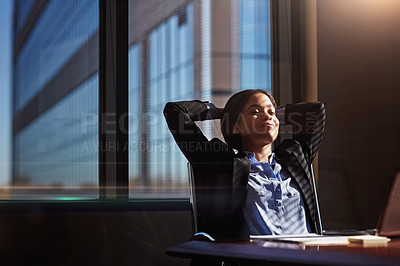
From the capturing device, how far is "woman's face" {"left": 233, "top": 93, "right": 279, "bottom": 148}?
217cm

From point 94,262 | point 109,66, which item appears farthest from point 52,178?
point 109,66

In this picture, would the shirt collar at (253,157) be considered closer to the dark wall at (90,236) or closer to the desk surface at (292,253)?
the desk surface at (292,253)

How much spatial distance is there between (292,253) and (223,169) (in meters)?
0.90

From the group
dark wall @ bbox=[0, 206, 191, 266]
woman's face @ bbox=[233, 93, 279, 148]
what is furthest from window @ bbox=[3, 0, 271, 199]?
woman's face @ bbox=[233, 93, 279, 148]

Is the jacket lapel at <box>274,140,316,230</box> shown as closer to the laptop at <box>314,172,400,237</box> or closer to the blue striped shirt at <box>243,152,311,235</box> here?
the blue striped shirt at <box>243,152,311,235</box>

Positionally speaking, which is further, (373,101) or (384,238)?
(373,101)

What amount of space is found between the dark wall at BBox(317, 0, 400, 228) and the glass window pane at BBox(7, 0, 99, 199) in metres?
1.58

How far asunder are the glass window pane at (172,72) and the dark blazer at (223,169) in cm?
86

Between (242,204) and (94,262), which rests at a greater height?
(242,204)

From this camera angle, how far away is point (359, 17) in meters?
3.83

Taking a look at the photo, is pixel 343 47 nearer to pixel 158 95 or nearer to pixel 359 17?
pixel 359 17

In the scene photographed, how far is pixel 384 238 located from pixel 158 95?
199 centimetres

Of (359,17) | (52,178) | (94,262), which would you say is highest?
(359,17)

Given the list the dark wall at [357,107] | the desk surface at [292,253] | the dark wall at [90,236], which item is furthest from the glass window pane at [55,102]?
the desk surface at [292,253]
